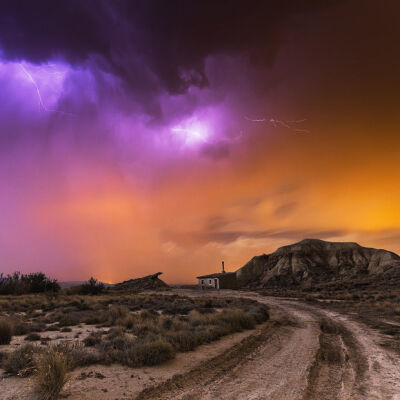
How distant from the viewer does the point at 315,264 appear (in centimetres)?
8081

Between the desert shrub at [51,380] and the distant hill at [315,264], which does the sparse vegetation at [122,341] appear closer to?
the desert shrub at [51,380]

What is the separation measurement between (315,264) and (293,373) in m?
81.2

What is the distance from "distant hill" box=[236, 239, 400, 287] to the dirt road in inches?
2559

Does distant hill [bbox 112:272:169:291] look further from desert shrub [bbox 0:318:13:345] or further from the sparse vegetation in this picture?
desert shrub [bbox 0:318:13:345]

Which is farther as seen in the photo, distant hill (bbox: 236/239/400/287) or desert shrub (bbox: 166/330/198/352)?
distant hill (bbox: 236/239/400/287)

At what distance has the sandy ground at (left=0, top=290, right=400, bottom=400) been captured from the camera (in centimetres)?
643

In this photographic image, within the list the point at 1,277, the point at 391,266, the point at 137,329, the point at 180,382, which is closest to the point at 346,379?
the point at 180,382

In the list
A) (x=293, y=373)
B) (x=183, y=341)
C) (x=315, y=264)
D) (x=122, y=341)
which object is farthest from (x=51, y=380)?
(x=315, y=264)

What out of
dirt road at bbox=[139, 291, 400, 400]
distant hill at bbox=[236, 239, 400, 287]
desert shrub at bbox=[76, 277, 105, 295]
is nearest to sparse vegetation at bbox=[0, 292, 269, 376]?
dirt road at bbox=[139, 291, 400, 400]

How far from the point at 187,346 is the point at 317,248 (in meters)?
88.1

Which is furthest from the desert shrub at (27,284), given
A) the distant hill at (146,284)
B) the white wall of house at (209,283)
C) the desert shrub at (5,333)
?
the desert shrub at (5,333)

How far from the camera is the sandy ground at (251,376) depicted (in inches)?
253

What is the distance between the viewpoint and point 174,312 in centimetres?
2284

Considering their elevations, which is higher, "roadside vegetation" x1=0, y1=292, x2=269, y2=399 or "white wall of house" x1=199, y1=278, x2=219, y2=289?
"white wall of house" x1=199, y1=278, x2=219, y2=289
